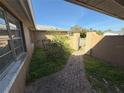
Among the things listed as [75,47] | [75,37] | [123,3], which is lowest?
[75,47]

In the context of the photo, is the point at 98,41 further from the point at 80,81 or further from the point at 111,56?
the point at 80,81

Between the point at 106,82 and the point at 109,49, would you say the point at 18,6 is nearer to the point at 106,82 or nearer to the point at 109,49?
the point at 106,82

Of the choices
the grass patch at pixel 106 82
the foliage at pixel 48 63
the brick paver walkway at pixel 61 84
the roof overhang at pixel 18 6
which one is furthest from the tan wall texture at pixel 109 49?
the roof overhang at pixel 18 6

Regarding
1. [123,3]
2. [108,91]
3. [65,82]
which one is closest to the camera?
[108,91]

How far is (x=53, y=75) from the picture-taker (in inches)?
300

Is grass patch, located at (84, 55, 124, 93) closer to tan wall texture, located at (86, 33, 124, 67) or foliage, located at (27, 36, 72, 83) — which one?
tan wall texture, located at (86, 33, 124, 67)

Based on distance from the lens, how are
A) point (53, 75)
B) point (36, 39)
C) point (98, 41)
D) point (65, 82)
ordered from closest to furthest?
1. point (65, 82)
2. point (53, 75)
3. point (98, 41)
4. point (36, 39)

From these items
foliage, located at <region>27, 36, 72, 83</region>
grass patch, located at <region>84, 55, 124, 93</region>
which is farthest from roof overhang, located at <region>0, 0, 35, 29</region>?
grass patch, located at <region>84, 55, 124, 93</region>

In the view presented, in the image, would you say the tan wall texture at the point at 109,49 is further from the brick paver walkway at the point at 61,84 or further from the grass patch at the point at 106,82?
the brick paver walkway at the point at 61,84

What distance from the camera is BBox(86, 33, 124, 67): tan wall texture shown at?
366 inches

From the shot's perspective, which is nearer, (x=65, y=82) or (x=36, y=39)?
(x=65, y=82)

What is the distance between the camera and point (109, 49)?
10.8 meters

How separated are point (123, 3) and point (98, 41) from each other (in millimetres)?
7441

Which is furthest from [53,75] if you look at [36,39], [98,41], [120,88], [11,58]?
[36,39]
